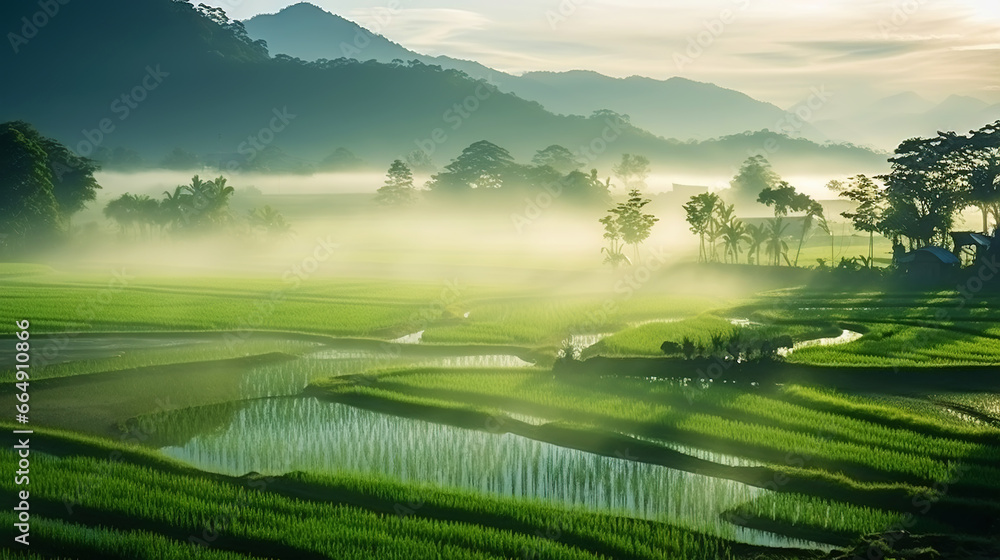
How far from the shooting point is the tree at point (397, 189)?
265ft

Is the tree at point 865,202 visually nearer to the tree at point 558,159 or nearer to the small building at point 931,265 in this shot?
the small building at point 931,265

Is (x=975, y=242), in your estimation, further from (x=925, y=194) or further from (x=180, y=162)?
(x=180, y=162)

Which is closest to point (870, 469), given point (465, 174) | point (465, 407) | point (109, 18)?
point (465, 407)

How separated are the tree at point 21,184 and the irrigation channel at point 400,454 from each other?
38.5 m

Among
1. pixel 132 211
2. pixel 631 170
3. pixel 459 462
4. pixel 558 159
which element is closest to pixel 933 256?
pixel 459 462

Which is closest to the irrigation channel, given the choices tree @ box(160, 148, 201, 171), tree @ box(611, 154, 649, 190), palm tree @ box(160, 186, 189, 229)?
palm tree @ box(160, 186, 189, 229)

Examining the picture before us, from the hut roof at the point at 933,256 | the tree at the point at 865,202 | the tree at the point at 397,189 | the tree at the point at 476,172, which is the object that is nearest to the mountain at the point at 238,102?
the tree at the point at 476,172

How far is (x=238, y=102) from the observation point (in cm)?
15000

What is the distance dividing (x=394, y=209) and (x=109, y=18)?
10025cm

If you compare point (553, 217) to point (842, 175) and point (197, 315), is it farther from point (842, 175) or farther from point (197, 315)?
point (842, 175)

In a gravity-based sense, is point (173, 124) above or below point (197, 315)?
above

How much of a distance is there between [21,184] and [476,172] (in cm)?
4573

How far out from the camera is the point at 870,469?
11492 mm

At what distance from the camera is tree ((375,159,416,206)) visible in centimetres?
8075
